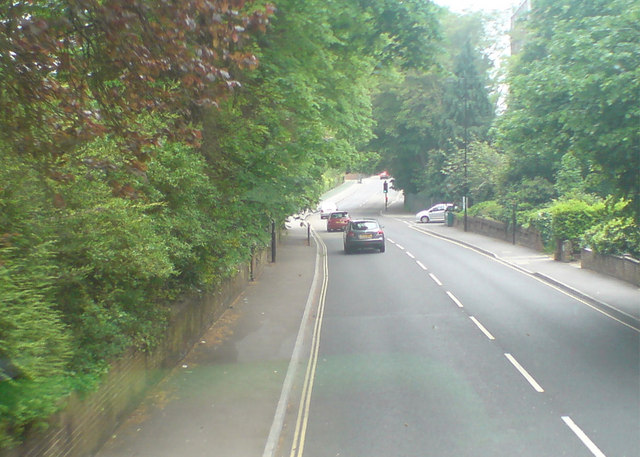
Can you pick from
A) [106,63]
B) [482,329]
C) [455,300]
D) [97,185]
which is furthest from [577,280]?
[106,63]

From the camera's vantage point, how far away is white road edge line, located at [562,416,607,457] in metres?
6.89

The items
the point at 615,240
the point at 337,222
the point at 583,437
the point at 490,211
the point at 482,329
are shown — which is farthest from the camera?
the point at 337,222

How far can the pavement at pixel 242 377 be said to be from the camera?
7.35m

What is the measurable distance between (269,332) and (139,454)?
6.21m

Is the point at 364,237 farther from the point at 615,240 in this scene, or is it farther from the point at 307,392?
the point at 307,392

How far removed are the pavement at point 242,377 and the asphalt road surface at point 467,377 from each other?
0.46 meters

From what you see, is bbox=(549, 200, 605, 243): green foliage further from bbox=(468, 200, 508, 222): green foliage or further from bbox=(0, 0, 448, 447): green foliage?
bbox=(0, 0, 448, 447): green foliage

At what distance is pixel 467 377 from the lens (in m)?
9.86

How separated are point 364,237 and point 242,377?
1998cm

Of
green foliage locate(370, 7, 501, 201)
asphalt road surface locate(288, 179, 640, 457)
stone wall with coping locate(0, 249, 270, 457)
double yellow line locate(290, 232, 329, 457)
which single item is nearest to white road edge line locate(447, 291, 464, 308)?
asphalt road surface locate(288, 179, 640, 457)

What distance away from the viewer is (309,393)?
9.33m

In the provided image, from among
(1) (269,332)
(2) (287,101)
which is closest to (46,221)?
(1) (269,332)

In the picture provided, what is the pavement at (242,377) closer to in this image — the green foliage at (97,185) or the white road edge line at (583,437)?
the green foliage at (97,185)

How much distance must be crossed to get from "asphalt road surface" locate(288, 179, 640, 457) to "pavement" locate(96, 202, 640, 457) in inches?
18.1
